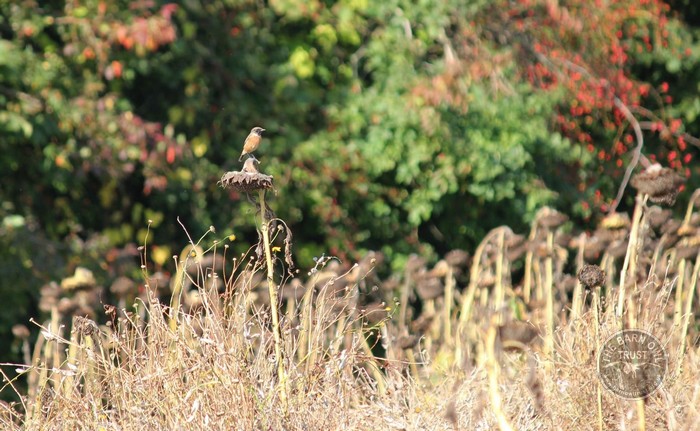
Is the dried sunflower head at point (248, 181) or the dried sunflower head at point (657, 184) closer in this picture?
the dried sunflower head at point (248, 181)

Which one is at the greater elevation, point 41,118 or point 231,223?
point 41,118

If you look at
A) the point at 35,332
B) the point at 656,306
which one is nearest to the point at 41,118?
the point at 35,332

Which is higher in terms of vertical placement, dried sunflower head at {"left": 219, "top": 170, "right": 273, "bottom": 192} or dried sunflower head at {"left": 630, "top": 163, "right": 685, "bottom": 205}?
dried sunflower head at {"left": 219, "top": 170, "right": 273, "bottom": 192}

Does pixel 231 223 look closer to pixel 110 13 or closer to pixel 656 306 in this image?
pixel 110 13

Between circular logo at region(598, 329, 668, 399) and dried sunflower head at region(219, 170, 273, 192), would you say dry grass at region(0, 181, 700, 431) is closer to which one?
circular logo at region(598, 329, 668, 399)

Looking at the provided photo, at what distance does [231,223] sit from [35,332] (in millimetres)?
1227

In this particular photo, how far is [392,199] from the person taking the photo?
262 inches

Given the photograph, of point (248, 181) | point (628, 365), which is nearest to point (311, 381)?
point (248, 181)

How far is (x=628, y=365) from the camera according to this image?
316cm

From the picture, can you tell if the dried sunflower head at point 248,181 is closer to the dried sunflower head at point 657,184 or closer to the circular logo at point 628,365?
the circular logo at point 628,365

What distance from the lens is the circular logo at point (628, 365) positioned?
3145 millimetres

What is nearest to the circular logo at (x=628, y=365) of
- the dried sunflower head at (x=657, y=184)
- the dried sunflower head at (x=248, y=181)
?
the dried sunflower head at (x=657, y=184)

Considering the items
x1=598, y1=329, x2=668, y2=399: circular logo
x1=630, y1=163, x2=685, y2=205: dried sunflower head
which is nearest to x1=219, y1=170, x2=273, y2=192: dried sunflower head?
x1=598, y1=329, x2=668, y2=399: circular logo

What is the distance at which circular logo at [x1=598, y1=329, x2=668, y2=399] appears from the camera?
314cm
